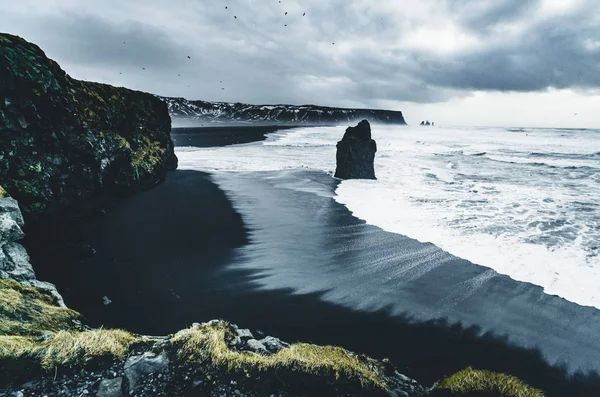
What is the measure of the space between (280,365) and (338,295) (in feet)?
12.2

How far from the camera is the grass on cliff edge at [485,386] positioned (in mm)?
3875

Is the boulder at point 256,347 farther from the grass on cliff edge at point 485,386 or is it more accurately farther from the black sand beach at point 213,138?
the black sand beach at point 213,138

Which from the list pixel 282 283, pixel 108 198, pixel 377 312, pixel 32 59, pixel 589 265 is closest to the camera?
pixel 377 312

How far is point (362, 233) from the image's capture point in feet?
38.6

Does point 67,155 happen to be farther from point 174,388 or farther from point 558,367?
point 558,367

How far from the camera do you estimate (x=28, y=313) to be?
4.79m

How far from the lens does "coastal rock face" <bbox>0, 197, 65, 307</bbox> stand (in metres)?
5.90

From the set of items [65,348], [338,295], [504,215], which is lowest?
[338,295]

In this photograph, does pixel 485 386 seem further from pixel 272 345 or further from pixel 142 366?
pixel 142 366

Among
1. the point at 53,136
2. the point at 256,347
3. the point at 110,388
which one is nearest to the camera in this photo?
the point at 110,388

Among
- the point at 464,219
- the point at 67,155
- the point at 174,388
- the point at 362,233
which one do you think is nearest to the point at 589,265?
the point at 464,219

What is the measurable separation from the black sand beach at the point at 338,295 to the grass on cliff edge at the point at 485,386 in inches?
47.3

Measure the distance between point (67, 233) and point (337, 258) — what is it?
30.1 feet

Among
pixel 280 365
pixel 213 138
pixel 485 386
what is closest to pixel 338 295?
pixel 280 365
